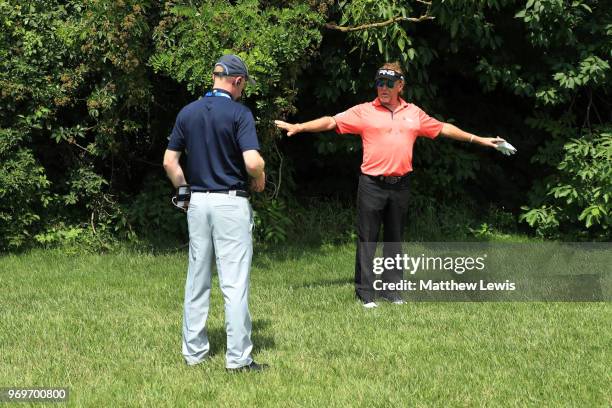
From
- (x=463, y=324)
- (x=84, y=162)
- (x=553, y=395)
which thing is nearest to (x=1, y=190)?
(x=84, y=162)

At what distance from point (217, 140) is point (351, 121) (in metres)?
2.41

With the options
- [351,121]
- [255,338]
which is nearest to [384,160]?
[351,121]

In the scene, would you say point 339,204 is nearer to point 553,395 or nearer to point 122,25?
point 122,25

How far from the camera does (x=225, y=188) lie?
5.07 meters

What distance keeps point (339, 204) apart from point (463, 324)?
563cm

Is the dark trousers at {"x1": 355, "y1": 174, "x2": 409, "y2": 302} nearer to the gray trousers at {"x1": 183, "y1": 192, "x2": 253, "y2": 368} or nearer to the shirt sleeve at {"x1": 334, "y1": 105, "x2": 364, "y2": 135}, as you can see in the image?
the shirt sleeve at {"x1": 334, "y1": 105, "x2": 364, "y2": 135}

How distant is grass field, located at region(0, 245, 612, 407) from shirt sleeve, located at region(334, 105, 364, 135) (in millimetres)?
1577

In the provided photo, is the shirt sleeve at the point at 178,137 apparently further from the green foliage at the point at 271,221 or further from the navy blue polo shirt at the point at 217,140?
the green foliage at the point at 271,221

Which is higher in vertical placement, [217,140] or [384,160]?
[217,140]

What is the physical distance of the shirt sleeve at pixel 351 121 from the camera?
719cm

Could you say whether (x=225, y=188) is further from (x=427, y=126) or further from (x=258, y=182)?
(x=427, y=126)

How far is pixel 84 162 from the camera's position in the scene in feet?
35.3

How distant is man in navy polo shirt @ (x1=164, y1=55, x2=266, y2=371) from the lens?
5043 millimetres

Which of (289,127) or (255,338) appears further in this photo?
(289,127)
